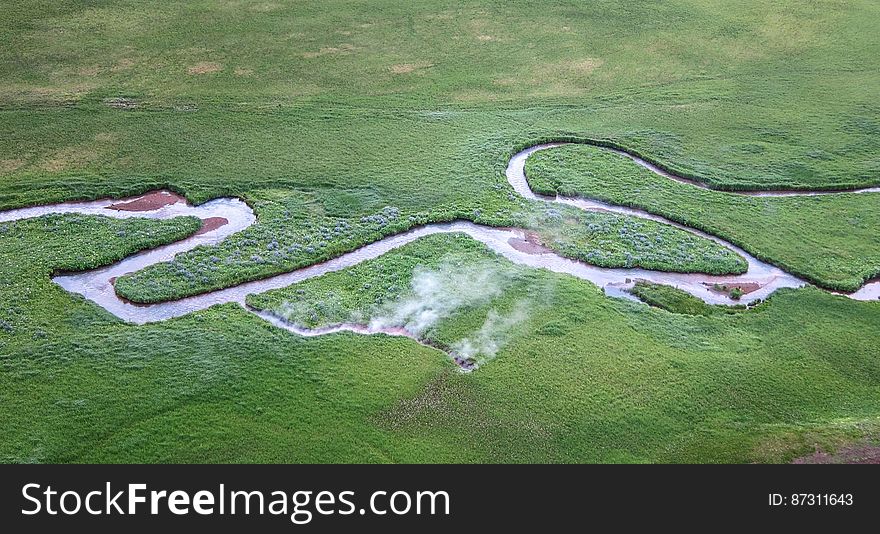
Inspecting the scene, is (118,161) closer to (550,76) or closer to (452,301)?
(452,301)

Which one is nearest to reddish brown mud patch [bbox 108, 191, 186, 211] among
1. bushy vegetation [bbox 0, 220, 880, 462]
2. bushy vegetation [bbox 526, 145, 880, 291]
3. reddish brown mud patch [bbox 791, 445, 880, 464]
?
A: bushy vegetation [bbox 0, 220, 880, 462]

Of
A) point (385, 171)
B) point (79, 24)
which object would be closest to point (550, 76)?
point (385, 171)

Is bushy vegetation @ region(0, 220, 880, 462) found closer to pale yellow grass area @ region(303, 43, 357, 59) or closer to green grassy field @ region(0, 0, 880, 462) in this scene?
green grassy field @ region(0, 0, 880, 462)

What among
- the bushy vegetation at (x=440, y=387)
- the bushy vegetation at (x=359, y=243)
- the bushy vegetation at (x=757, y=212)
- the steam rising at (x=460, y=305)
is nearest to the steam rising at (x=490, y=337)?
the steam rising at (x=460, y=305)

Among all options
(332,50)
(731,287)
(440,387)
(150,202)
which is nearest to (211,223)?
(150,202)

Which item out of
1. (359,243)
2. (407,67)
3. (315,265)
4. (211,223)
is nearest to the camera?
(315,265)

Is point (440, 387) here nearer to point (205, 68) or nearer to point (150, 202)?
point (150, 202)

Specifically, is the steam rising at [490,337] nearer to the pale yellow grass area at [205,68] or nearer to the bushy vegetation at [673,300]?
the bushy vegetation at [673,300]
